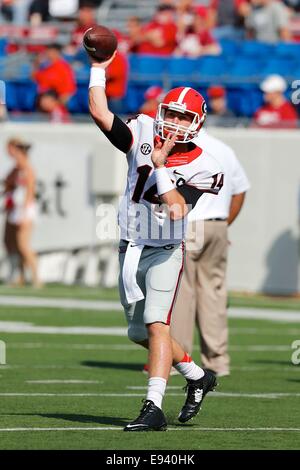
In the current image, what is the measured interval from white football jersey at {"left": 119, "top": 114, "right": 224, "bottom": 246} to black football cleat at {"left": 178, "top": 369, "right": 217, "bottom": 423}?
814mm

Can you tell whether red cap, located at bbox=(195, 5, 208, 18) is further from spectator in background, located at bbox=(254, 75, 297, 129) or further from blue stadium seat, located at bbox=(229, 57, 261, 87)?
spectator in background, located at bbox=(254, 75, 297, 129)

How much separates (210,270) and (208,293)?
19 centimetres

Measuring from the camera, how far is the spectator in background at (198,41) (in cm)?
1973

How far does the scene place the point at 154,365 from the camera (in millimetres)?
7105

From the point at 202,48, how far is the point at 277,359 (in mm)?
9226

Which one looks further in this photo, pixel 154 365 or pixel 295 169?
pixel 295 169

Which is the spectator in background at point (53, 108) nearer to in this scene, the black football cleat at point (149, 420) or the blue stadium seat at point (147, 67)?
the blue stadium seat at point (147, 67)

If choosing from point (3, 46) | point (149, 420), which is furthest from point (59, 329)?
point (3, 46)

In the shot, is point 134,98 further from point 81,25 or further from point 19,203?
point 19,203

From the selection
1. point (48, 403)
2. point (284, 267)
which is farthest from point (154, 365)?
point (284, 267)

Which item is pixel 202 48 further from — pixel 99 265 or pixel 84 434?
pixel 84 434

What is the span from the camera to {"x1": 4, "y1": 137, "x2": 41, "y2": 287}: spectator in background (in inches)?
723

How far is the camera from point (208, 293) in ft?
34.0

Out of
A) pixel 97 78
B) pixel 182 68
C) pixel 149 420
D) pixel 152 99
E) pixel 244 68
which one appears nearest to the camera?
pixel 149 420
